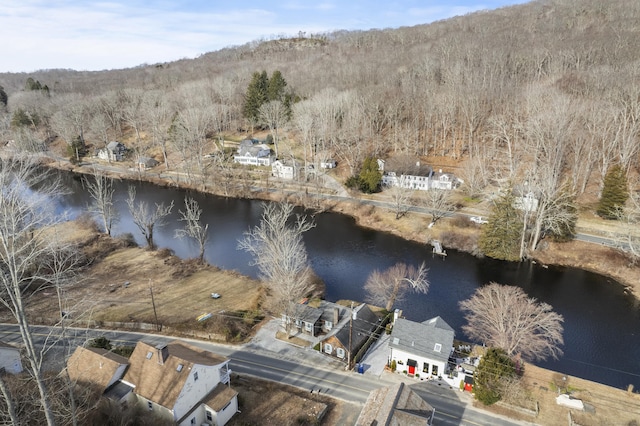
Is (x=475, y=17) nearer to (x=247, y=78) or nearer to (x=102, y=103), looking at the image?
(x=247, y=78)

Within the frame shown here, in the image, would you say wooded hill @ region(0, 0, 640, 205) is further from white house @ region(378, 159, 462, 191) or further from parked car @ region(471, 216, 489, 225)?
parked car @ region(471, 216, 489, 225)

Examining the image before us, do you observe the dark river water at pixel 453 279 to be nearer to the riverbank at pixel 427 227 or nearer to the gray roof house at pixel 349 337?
the riverbank at pixel 427 227

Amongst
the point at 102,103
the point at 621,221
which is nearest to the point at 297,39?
the point at 102,103

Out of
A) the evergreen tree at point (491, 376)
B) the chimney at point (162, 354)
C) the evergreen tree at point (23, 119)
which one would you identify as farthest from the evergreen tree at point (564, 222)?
the evergreen tree at point (23, 119)

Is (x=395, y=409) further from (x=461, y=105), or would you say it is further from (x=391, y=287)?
(x=461, y=105)

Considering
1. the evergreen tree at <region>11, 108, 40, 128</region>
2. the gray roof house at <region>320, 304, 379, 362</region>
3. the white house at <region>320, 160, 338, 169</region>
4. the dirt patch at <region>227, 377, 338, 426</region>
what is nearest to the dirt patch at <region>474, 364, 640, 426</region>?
the gray roof house at <region>320, 304, 379, 362</region>

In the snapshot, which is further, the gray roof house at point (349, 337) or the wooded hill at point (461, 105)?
the wooded hill at point (461, 105)

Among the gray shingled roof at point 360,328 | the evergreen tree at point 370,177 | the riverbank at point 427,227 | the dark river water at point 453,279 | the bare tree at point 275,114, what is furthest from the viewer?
the bare tree at point 275,114
